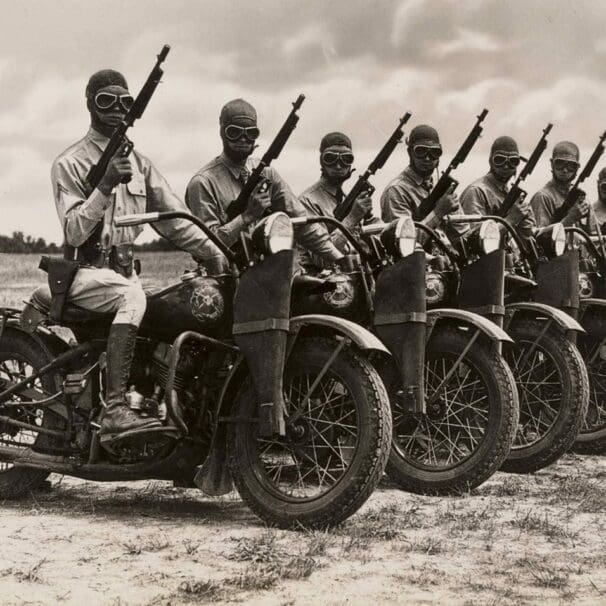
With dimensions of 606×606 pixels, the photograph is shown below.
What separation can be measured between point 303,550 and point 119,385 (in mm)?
1353

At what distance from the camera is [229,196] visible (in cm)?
730

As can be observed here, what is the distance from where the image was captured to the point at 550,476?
25.0ft

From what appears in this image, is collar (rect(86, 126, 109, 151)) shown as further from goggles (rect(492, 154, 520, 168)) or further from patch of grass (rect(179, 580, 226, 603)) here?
goggles (rect(492, 154, 520, 168))

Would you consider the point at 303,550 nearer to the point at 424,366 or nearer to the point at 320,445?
the point at 320,445

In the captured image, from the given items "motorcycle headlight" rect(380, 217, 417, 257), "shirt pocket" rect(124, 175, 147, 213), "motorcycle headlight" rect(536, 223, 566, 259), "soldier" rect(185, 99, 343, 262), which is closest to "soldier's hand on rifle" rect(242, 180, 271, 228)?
"soldier" rect(185, 99, 343, 262)

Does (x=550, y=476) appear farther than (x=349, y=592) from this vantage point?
Yes

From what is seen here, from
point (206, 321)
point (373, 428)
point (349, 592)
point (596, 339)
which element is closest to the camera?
point (349, 592)

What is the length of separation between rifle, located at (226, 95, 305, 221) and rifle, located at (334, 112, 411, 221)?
1785 millimetres

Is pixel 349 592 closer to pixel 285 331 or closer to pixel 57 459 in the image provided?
pixel 285 331

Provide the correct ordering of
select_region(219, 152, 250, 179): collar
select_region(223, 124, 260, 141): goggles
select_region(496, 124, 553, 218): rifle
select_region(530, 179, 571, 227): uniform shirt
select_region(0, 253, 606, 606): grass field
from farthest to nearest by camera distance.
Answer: select_region(530, 179, 571, 227): uniform shirt → select_region(496, 124, 553, 218): rifle → select_region(219, 152, 250, 179): collar → select_region(223, 124, 260, 141): goggles → select_region(0, 253, 606, 606): grass field

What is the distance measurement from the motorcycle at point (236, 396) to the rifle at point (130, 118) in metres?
0.76

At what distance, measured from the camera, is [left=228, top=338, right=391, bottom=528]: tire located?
5.46m

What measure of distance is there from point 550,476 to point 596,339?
5.62 feet

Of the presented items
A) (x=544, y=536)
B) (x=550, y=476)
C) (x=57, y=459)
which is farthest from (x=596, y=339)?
(x=57, y=459)
